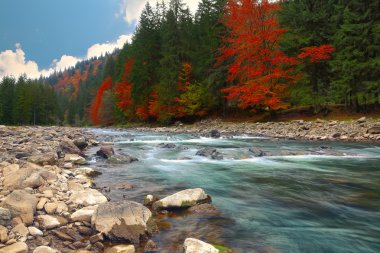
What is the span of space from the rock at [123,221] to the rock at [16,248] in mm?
1060

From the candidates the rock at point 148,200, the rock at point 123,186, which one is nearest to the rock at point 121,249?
the rock at point 148,200

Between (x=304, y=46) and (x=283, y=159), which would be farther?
(x=304, y=46)

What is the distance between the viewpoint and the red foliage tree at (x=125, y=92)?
5172 cm

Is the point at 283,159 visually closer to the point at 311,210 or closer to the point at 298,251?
the point at 311,210

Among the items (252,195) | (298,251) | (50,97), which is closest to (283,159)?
(252,195)

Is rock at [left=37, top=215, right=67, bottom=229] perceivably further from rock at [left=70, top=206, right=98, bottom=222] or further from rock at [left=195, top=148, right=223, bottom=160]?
rock at [left=195, top=148, right=223, bottom=160]

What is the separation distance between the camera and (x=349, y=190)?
312 inches

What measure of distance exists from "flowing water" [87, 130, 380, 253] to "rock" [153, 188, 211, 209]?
297mm

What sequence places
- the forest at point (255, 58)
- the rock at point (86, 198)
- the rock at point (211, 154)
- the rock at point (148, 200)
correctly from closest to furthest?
1. the rock at point (86, 198)
2. the rock at point (148, 200)
3. the rock at point (211, 154)
4. the forest at point (255, 58)

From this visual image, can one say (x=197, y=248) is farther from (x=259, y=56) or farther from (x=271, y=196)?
(x=259, y=56)

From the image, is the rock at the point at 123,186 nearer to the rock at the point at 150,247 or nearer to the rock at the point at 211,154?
the rock at the point at 150,247

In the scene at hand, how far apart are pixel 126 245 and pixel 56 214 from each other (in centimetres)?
174

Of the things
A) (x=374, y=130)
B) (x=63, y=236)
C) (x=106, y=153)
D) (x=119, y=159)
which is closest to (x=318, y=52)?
(x=374, y=130)

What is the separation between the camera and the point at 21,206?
499 centimetres
